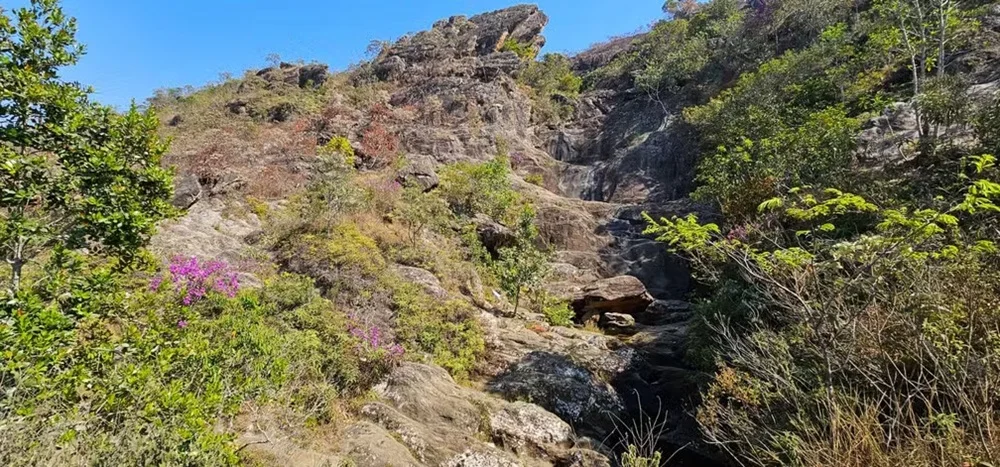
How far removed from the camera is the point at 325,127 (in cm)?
2050

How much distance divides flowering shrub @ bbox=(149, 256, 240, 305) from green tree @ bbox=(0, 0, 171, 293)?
2576 millimetres

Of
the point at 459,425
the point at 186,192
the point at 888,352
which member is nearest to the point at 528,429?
the point at 459,425

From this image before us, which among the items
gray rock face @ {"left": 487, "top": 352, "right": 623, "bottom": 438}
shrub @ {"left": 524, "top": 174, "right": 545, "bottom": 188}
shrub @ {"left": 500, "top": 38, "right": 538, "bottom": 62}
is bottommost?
gray rock face @ {"left": 487, "top": 352, "right": 623, "bottom": 438}

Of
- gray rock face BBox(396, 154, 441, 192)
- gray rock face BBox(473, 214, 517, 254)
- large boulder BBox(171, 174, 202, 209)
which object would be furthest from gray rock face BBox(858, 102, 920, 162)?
large boulder BBox(171, 174, 202, 209)

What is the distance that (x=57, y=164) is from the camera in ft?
13.2

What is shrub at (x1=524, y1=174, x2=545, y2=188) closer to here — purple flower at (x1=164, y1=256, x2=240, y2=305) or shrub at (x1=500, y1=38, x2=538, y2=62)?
shrub at (x1=500, y1=38, x2=538, y2=62)

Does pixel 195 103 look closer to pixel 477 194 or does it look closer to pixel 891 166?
pixel 477 194

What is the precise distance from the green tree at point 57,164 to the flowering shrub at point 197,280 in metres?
2.58

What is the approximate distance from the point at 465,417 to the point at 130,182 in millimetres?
4553

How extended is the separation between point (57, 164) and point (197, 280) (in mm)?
3401

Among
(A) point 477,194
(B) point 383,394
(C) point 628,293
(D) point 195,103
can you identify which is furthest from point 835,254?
(D) point 195,103

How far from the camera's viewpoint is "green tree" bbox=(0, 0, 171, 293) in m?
3.65

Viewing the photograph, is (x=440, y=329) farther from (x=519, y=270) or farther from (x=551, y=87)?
(x=551, y=87)

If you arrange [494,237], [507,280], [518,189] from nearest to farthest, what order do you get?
[507,280] → [494,237] → [518,189]
